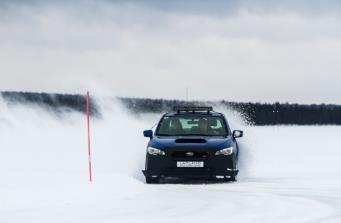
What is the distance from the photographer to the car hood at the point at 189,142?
18172 mm

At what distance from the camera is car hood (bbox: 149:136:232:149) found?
18.2 meters

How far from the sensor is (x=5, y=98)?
74.9 metres

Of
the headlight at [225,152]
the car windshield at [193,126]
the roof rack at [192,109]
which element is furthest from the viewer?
the roof rack at [192,109]

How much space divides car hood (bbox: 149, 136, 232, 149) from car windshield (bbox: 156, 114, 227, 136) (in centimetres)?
69

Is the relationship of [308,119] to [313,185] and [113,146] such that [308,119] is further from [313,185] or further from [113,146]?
[313,185]

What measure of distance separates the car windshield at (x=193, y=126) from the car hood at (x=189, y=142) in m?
0.69

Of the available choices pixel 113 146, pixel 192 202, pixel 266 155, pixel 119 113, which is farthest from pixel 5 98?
pixel 192 202

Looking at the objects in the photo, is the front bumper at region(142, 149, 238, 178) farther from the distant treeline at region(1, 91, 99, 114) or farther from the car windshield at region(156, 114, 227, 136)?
the distant treeline at region(1, 91, 99, 114)

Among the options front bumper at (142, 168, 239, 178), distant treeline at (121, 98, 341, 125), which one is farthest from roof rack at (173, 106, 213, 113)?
distant treeline at (121, 98, 341, 125)

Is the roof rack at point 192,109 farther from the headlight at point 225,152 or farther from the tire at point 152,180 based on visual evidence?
the tire at point 152,180

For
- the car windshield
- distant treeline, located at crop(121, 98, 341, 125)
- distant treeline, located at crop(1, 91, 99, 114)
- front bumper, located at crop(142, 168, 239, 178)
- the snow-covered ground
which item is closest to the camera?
the snow-covered ground

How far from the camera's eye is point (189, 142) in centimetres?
1839

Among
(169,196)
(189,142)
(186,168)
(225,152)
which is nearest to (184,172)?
(186,168)

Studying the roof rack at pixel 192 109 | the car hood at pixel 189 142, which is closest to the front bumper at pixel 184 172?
the car hood at pixel 189 142
